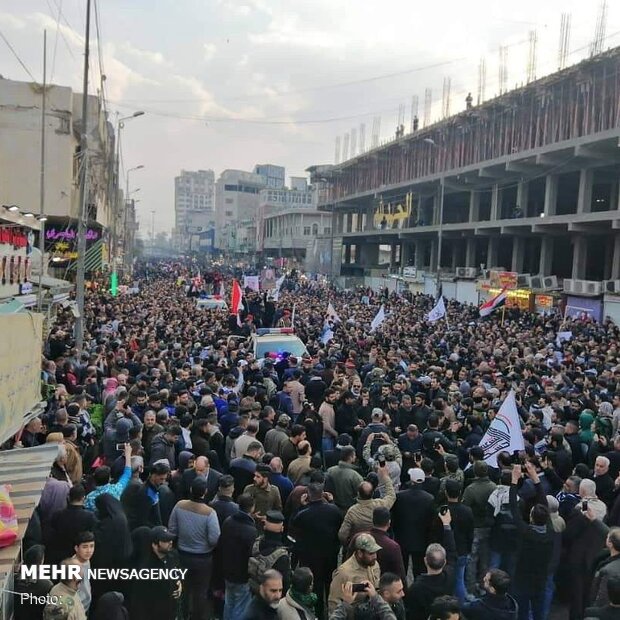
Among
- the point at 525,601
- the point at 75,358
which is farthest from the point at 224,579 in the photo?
the point at 75,358

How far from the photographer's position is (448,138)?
48875 mm

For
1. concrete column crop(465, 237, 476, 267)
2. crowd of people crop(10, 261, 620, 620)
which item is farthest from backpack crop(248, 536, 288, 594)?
concrete column crop(465, 237, 476, 267)

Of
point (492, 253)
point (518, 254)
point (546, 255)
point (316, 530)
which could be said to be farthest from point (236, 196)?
point (316, 530)

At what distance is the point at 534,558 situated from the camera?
17.7 ft

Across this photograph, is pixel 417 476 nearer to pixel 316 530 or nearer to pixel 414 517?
pixel 414 517

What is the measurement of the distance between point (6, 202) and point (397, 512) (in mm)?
31554

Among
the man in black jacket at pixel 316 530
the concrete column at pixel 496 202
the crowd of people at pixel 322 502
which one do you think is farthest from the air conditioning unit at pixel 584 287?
the man in black jacket at pixel 316 530

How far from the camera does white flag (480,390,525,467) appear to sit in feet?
24.3

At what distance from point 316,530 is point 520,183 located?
4065 centimetres

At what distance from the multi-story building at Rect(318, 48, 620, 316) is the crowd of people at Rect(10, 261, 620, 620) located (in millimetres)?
23126

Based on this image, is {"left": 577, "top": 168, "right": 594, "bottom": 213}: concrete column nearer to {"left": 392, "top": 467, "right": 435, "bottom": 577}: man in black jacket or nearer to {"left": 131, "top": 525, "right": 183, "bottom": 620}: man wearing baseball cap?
{"left": 392, "top": 467, "right": 435, "bottom": 577}: man in black jacket

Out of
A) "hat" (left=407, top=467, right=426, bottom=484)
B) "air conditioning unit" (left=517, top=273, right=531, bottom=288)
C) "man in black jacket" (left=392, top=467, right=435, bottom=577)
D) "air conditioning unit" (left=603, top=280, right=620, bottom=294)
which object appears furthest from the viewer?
"air conditioning unit" (left=517, top=273, right=531, bottom=288)

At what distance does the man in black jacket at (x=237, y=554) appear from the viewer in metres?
5.08

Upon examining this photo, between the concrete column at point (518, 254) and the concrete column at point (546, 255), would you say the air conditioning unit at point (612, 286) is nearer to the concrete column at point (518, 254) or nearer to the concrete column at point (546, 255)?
the concrete column at point (546, 255)
